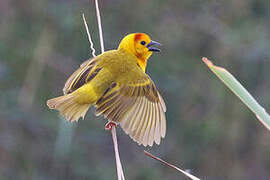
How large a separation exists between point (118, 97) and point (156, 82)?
351 cm

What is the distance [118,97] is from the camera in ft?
10.4

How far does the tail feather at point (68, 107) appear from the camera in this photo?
119 inches

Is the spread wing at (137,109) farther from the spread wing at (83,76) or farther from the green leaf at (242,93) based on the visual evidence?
the green leaf at (242,93)

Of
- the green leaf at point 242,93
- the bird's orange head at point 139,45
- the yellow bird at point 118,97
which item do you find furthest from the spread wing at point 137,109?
the green leaf at point 242,93

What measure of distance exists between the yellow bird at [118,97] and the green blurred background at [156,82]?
280 cm

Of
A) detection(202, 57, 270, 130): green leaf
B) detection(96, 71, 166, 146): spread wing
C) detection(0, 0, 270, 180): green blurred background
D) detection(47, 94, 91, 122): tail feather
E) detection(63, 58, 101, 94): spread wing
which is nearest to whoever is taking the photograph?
detection(202, 57, 270, 130): green leaf

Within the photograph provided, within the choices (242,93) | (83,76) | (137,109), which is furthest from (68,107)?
(242,93)

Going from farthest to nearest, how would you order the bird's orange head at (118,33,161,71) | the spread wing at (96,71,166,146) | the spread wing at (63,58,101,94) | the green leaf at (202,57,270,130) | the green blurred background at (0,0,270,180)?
the green blurred background at (0,0,270,180), the bird's orange head at (118,33,161,71), the spread wing at (63,58,101,94), the spread wing at (96,71,166,146), the green leaf at (202,57,270,130)

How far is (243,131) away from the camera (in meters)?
7.45

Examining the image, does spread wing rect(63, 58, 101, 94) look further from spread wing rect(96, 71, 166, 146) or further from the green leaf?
the green leaf

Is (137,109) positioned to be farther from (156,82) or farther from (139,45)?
(156,82)

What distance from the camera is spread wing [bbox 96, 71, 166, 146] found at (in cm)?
288

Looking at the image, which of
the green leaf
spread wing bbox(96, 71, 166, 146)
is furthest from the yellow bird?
the green leaf

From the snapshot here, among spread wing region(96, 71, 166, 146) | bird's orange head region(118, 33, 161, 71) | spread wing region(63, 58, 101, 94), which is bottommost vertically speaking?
spread wing region(96, 71, 166, 146)
